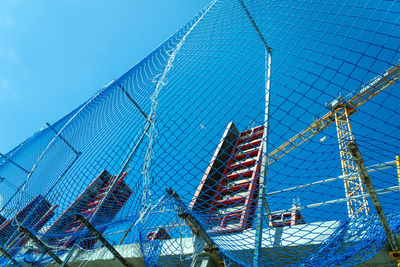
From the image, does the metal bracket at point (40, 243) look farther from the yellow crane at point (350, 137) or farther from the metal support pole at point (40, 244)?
the yellow crane at point (350, 137)

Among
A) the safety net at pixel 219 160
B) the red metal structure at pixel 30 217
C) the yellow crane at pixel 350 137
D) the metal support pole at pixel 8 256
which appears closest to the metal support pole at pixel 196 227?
the safety net at pixel 219 160

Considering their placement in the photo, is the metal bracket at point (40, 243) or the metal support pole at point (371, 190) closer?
the metal support pole at point (371, 190)

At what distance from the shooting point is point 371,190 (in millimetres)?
1496

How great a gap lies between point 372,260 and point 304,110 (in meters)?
1.28

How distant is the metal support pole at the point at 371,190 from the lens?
4.46 feet

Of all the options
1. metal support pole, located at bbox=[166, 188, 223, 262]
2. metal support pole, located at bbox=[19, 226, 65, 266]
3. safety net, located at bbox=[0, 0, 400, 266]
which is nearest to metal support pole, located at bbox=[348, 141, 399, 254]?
safety net, located at bbox=[0, 0, 400, 266]

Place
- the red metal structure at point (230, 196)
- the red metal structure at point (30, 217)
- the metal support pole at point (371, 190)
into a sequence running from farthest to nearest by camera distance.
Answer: the red metal structure at point (30, 217) < the red metal structure at point (230, 196) < the metal support pole at point (371, 190)

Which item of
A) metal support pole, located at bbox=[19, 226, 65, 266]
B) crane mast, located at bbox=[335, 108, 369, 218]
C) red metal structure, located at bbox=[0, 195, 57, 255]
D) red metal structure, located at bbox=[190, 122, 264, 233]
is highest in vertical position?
red metal structure, located at bbox=[0, 195, 57, 255]

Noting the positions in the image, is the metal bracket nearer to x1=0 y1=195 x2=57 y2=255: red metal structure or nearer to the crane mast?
x1=0 y1=195 x2=57 y2=255: red metal structure

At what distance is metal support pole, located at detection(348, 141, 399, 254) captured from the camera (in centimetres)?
136

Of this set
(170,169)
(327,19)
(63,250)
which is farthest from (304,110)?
(63,250)

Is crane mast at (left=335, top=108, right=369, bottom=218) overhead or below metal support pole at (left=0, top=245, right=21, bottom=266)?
below

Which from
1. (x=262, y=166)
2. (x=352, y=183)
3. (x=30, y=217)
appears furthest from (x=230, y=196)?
(x=352, y=183)

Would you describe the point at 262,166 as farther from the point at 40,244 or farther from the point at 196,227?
the point at 40,244
